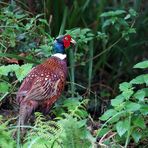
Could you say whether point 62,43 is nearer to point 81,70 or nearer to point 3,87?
point 3,87

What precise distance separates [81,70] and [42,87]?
197 centimetres

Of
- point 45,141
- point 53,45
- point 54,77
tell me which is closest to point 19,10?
point 53,45

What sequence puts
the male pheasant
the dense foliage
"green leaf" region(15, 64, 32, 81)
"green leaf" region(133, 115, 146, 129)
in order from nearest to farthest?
1. the dense foliage
2. "green leaf" region(133, 115, 146, 129)
3. "green leaf" region(15, 64, 32, 81)
4. the male pheasant

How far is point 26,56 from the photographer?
5.21 metres

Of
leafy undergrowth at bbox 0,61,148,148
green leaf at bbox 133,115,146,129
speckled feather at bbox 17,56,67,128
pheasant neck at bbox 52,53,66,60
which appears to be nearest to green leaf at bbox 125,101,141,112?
leafy undergrowth at bbox 0,61,148,148

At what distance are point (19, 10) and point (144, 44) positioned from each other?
161cm

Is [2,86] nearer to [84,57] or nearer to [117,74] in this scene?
[84,57]

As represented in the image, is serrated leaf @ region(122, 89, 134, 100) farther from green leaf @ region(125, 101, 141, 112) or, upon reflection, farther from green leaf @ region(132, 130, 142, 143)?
green leaf @ region(132, 130, 142, 143)

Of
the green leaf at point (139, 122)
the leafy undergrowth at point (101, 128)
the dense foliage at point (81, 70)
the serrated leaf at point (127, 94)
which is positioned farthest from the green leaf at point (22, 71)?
the green leaf at point (139, 122)

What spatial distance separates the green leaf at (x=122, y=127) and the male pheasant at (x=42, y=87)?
821mm

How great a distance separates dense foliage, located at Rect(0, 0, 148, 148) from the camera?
142 inches

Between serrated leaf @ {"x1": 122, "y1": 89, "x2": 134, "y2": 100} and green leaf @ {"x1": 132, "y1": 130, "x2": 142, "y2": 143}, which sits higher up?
serrated leaf @ {"x1": 122, "y1": 89, "x2": 134, "y2": 100}

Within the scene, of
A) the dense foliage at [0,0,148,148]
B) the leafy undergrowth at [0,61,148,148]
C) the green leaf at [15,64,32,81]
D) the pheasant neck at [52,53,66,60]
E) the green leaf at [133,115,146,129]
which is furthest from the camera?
the pheasant neck at [52,53,66,60]

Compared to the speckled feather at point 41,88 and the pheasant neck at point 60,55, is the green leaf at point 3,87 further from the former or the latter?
the pheasant neck at point 60,55
